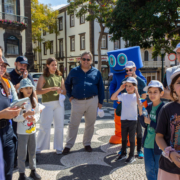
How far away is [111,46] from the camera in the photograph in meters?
29.8

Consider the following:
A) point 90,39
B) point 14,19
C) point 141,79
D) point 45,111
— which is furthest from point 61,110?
point 90,39

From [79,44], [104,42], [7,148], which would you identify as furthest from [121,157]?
[79,44]

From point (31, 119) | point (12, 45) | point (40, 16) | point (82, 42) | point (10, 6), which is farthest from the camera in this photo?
point (82, 42)

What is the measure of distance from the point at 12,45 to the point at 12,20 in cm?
241

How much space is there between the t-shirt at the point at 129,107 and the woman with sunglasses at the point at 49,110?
1180 mm

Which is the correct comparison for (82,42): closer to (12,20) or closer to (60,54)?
(60,54)

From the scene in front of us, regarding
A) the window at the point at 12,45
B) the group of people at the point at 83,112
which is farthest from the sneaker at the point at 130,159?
the window at the point at 12,45

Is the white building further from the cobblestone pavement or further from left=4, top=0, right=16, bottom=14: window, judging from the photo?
the cobblestone pavement

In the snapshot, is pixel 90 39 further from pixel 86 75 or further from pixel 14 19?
pixel 86 75

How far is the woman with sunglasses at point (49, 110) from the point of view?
4.08 metres

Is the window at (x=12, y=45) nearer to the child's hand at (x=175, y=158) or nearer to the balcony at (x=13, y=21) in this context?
the balcony at (x=13, y=21)

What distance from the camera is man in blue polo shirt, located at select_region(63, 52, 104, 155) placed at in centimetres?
415

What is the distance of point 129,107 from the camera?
12.1ft

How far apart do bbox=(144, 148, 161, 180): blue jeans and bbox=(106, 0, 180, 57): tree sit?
10.0 m
